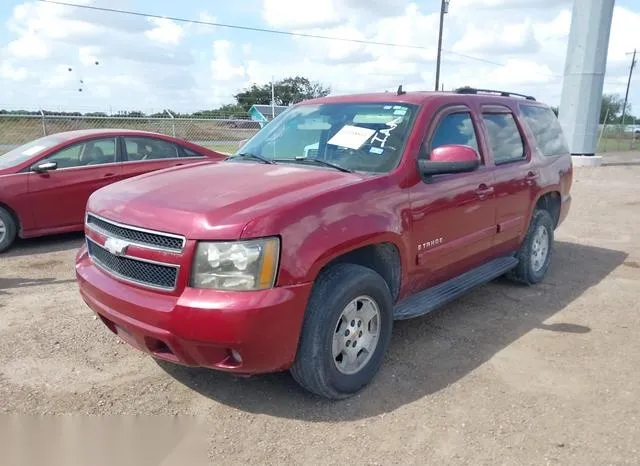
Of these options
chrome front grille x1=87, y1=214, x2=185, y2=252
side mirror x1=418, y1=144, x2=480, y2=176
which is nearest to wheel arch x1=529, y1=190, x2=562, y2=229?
side mirror x1=418, y1=144, x2=480, y2=176

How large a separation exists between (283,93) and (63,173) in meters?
55.1

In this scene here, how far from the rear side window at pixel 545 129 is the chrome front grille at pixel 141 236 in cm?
397

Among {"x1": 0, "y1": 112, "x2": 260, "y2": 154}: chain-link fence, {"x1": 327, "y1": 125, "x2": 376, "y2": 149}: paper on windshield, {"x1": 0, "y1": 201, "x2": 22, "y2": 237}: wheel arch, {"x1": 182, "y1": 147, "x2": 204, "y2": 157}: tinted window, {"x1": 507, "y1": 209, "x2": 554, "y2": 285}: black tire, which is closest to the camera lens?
{"x1": 327, "y1": 125, "x2": 376, "y2": 149}: paper on windshield

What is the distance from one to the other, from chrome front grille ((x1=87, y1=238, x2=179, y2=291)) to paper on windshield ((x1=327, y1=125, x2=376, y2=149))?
1661mm

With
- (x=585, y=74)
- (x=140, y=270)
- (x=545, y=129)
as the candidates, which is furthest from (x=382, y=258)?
(x=585, y=74)

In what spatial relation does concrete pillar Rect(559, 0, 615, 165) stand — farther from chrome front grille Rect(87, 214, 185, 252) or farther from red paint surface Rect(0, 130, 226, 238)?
chrome front grille Rect(87, 214, 185, 252)

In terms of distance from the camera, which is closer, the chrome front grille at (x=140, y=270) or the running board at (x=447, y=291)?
the chrome front grille at (x=140, y=270)

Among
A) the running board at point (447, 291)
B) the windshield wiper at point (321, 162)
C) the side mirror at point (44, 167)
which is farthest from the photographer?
the side mirror at point (44, 167)

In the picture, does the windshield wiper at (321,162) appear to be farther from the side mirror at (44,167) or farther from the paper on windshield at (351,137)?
the side mirror at (44,167)

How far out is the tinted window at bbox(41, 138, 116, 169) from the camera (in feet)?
24.2

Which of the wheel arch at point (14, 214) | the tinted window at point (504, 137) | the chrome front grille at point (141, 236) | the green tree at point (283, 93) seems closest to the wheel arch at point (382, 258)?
the chrome front grille at point (141, 236)

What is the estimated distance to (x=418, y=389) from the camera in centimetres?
359

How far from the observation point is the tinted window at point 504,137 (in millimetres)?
4879

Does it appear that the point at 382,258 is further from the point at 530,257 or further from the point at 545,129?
the point at 545,129
